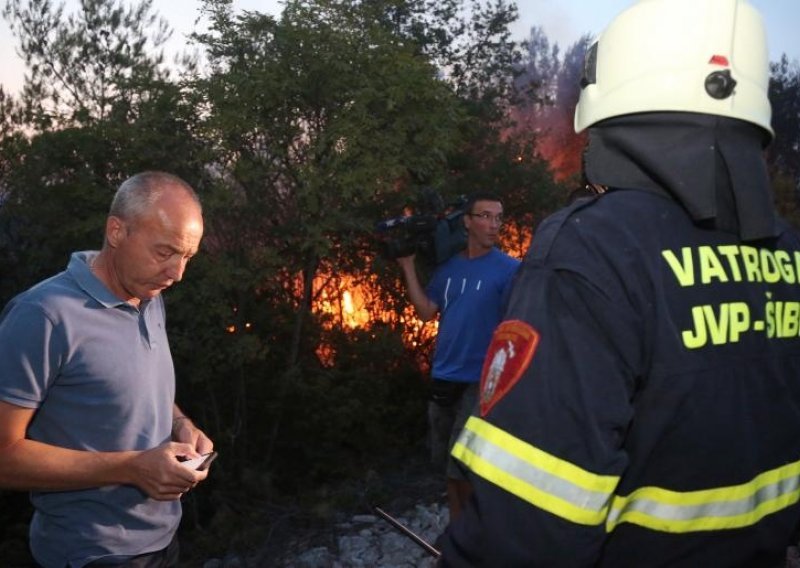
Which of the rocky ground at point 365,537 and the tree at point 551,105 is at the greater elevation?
the tree at point 551,105

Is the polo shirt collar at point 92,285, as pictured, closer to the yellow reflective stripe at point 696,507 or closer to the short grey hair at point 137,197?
the short grey hair at point 137,197

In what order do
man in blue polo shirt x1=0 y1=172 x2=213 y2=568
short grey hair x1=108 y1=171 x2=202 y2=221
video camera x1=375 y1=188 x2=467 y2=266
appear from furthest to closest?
video camera x1=375 y1=188 x2=467 y2=266 → short grey hair x1=108 y1=171 x2=202 y2=221 → man in blue polo shirt x1=0 y1=172 x2=213 y2=568

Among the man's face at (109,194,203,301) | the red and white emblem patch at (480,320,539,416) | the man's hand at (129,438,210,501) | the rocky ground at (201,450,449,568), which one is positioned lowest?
the rocky ground at (201,450,449,568)

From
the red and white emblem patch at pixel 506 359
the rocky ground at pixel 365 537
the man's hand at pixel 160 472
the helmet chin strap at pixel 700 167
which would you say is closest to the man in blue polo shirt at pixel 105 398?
the man's hand at pixel 160 472

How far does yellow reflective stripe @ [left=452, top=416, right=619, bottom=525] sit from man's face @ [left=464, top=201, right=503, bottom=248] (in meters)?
4.15

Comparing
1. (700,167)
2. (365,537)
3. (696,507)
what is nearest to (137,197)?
(700,167)

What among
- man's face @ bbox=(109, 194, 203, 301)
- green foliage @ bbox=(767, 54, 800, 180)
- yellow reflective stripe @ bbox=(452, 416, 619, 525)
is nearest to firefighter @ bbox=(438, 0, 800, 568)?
yellow reflective stripe @ bbox=(452, 416, 619, 525)

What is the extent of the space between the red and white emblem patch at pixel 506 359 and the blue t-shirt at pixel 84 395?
1.41 meters

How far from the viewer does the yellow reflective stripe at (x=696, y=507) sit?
4.06 ft

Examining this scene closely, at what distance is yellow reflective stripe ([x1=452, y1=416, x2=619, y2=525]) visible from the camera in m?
1.11

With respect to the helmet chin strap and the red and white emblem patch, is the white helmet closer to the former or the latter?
the helmet chin strap

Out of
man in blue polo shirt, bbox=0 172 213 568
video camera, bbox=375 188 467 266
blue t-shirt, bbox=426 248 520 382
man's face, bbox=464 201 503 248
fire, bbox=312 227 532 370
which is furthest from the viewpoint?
fire, bbox=312 227 532 370

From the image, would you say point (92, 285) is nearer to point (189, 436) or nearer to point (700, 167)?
point (189, 436)

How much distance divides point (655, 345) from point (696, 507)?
0.30 metres
